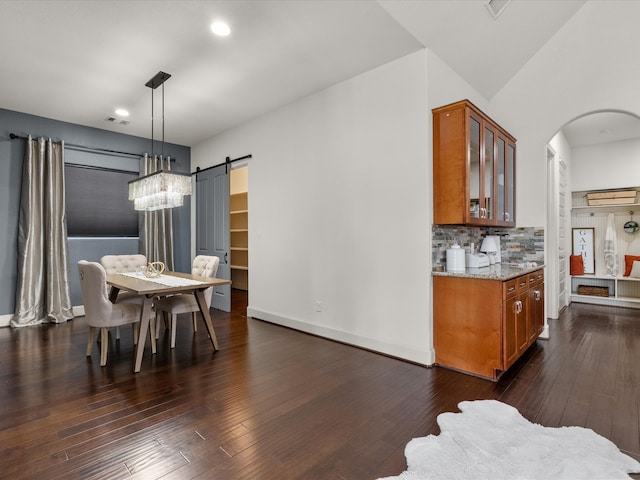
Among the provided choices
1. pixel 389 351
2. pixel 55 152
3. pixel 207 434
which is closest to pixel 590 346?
pixel 389 351

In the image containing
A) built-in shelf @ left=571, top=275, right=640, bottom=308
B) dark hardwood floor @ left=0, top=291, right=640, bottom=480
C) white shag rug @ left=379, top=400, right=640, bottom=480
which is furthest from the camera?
built-in shelf @ left=571, top=275, right=640, bottom=308

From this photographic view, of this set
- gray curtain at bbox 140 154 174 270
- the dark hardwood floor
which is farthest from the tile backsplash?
gray curtain at bbox 140 154 174 270

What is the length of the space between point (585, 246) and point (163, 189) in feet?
23.2

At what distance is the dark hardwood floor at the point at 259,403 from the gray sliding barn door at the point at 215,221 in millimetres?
1675

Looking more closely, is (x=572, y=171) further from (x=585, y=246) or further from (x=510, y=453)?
(x=510, y=453)

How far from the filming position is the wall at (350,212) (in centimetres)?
324

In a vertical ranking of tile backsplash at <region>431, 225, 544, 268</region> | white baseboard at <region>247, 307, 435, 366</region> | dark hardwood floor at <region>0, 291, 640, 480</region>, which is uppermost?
tile backsplash at <region>431, 225, 544, 268</region>

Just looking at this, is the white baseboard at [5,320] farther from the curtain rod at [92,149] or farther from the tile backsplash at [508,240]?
the tile backsplash at [508,240]

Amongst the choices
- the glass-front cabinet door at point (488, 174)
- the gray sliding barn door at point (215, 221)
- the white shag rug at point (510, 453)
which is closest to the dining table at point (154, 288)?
the gray sliding barn door at point (215, 221)

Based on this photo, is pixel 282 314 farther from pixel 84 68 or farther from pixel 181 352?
pixel 84 68

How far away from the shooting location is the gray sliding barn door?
5.48 metres

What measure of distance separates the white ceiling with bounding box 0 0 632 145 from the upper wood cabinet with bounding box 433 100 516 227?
27.6 inches

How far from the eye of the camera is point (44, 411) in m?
2.34

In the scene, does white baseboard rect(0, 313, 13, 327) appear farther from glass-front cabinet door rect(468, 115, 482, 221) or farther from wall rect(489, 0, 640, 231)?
wall rect(489, 0, 640, 231)
